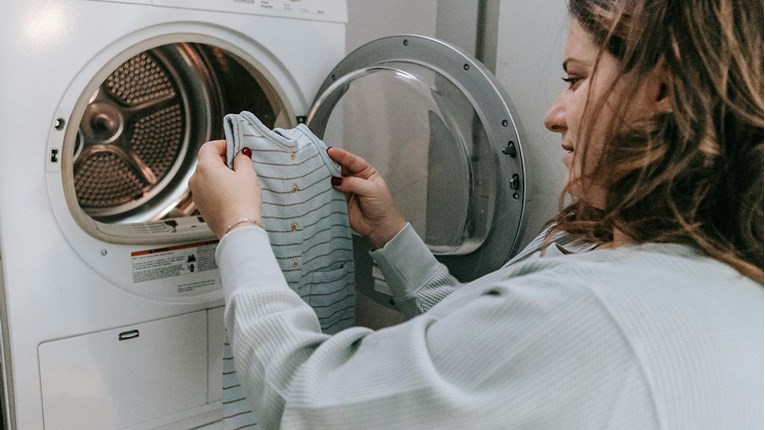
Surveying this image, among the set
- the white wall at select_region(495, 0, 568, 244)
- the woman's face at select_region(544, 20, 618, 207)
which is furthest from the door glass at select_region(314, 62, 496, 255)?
the woman's face at select_region(544, 20, 618, 207)

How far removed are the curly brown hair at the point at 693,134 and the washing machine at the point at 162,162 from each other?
17.2 inches

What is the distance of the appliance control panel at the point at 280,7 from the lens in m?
1.08

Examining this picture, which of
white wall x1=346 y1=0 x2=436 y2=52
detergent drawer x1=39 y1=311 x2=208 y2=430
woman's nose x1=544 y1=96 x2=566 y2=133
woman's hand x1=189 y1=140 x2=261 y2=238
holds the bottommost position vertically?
detergent drawer x1=39 y1=311 x2=208 y2=430

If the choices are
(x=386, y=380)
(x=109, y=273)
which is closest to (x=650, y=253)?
(x=386, y=380)

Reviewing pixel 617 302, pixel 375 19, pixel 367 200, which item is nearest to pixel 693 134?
pixel 617 302

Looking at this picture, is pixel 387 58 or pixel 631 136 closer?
pixel 631 136

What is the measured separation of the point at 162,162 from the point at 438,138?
59cm

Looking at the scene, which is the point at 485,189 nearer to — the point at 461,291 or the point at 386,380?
the point at 461,291

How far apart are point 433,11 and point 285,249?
78cm

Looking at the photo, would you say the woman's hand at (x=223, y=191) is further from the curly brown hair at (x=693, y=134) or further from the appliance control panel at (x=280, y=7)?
the curly brown hair at (x=693, y=134)

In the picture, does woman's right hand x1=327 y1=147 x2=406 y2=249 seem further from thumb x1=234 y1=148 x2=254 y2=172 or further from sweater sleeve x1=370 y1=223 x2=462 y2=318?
thumb x1=234 y1=148 x2=254 y2=172

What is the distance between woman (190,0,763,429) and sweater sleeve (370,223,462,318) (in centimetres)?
36

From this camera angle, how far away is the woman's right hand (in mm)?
1113

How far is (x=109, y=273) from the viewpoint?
3.53 ft
